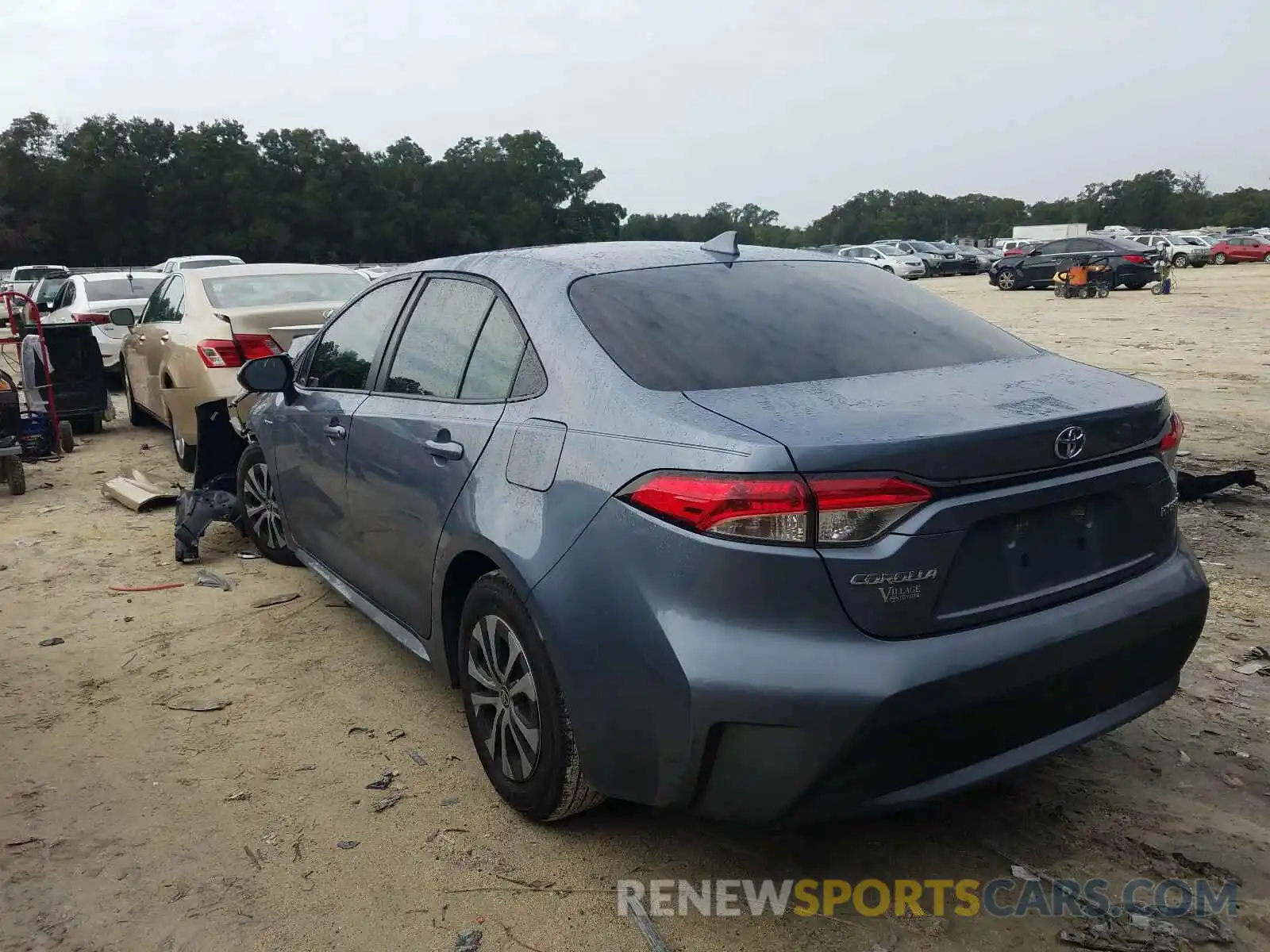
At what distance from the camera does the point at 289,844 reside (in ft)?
9.82

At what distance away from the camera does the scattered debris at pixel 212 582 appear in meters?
5.42

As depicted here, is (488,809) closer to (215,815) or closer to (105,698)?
(215,815)

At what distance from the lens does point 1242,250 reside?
Answer: 4600cm

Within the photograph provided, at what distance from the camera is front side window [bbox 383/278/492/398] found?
11.2 feet

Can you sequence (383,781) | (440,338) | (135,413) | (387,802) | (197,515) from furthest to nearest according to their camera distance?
1. (135,413)
2. (197,515)
3. (440,338)
4. (383,781)
5. (387,802)

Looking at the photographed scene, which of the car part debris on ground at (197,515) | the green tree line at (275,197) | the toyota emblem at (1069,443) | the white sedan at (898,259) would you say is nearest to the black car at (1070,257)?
the white sedan at (898,259)

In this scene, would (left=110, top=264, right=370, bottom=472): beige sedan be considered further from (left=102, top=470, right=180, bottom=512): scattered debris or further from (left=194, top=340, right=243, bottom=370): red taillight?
(left=102, top=470, right=180, bottom=512): scattered debris

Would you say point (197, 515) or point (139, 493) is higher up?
point (197, 515)

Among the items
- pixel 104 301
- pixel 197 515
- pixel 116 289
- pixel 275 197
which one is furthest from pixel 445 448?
pixel 275 197

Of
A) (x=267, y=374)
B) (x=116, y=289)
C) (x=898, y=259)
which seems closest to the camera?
(x=267, y=374)

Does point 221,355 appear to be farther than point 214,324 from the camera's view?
No

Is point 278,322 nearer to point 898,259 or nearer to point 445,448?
point 445,448

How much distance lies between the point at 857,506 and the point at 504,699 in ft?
4.30

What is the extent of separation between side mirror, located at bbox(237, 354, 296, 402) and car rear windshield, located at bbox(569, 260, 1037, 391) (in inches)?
77.4
